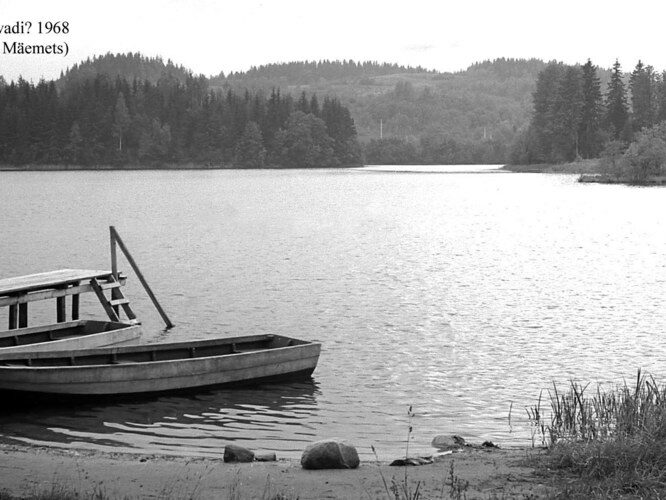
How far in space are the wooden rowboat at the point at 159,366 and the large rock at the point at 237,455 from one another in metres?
4.74

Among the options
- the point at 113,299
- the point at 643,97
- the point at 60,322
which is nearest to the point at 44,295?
the point at 60,322

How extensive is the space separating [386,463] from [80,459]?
4357 mm

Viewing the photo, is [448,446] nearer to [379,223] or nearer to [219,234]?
[219,234]

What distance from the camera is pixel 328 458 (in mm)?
12398

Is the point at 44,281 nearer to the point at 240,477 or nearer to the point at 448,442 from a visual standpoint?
the point at 448,442

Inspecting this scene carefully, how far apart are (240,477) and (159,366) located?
614cm

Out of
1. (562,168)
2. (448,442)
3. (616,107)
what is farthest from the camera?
(562,168)

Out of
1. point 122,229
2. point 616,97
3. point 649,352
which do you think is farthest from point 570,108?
point 649,352

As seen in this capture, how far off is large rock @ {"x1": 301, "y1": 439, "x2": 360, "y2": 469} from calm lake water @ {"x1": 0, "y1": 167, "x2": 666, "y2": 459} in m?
2.28

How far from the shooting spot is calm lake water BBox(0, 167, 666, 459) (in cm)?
1659

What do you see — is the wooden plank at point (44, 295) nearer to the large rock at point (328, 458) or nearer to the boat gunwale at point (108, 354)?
the boat gunwale at point (108, 354)

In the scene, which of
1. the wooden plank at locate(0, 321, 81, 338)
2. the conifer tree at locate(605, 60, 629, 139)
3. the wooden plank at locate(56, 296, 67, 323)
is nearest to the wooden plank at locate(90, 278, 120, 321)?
the wooden plank at locate(56, 296, 67, 323)

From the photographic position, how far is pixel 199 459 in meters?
13.6

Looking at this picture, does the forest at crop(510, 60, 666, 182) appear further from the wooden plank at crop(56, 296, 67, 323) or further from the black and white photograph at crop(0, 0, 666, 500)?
the wooden plank at crop(56, 296, 67, 323)
